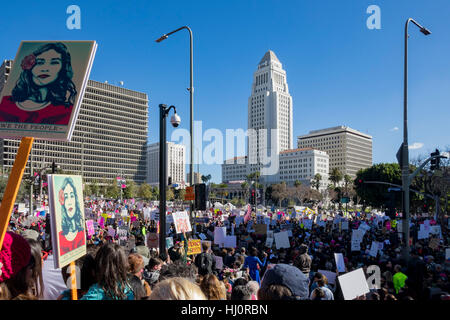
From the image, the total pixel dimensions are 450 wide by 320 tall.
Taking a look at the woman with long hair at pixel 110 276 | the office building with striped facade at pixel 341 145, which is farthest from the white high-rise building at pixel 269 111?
the woman with long hair at pixel 110 276

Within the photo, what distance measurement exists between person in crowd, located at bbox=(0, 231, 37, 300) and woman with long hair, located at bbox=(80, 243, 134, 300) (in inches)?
20.2

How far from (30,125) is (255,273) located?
7.54 metres

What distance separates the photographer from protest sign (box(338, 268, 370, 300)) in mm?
4930

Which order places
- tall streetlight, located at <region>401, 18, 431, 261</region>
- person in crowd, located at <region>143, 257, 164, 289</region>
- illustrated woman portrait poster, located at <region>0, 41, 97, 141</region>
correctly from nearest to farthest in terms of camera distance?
illustrated woman portrait poster, located at <region>0, 41, 97, 141</region> → person in crowd, located at <region>143, 257, 164, 289</region> → tall streetlight, located at <region>401, 18, 431, 261</region>

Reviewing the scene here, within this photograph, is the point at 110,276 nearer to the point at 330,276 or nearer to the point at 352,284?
the point at 352,284

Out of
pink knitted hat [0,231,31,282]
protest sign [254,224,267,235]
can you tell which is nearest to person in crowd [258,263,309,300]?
pink knitted hat [0,231,31,282]

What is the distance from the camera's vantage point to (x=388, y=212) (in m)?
14.7

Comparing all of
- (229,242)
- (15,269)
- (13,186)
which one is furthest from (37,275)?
(229,242)

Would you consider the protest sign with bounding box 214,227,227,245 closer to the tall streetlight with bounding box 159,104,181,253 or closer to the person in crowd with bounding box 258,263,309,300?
the tall streetlight with bounding box 159,104,181,253

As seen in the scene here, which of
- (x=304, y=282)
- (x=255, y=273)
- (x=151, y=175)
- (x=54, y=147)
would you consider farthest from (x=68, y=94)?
(x=151, y=175)

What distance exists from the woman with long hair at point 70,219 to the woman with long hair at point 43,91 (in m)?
0.54

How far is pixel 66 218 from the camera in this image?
9.51 ft

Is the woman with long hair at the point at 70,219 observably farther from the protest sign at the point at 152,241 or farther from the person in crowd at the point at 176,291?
the protest sign at the point at 152,241

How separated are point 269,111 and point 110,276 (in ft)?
568
